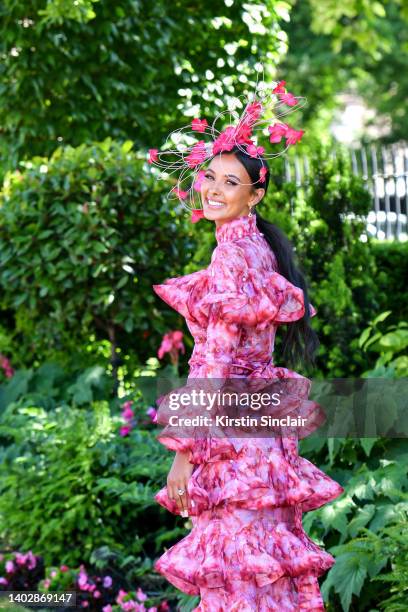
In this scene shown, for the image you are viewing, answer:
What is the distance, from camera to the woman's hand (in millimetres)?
3309

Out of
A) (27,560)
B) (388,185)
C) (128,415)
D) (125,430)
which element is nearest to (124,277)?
(128,415)

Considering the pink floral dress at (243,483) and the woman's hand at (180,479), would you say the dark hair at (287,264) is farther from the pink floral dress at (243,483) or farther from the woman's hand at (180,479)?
the woman's hand at (180,479)

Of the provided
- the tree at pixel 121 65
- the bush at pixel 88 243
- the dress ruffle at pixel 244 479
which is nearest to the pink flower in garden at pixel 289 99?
the dress ruffle at pixel 244 479

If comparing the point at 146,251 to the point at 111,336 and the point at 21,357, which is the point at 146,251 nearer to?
the point at 111,336

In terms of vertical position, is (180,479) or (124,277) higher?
(124,277)

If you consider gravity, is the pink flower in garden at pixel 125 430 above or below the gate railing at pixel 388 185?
below

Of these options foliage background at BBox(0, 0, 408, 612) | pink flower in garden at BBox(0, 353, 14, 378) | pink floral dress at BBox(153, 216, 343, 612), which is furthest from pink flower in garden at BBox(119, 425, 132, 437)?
pink floral dress at BBox(153, 216, 343, 612)

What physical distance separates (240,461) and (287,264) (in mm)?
706

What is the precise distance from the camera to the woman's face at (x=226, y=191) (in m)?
3.52

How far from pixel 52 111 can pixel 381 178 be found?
3440mm

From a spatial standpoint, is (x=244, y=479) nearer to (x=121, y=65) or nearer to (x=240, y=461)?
(x=240, y=461)

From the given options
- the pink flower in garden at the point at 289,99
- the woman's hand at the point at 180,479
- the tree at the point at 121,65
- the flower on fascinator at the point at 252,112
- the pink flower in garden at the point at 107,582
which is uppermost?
the tree at the point at 121,65

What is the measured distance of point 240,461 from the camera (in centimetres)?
333

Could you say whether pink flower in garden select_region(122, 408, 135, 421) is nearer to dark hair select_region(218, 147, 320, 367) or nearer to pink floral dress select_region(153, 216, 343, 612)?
dark hair select_region(218, 147, 320, 367)
